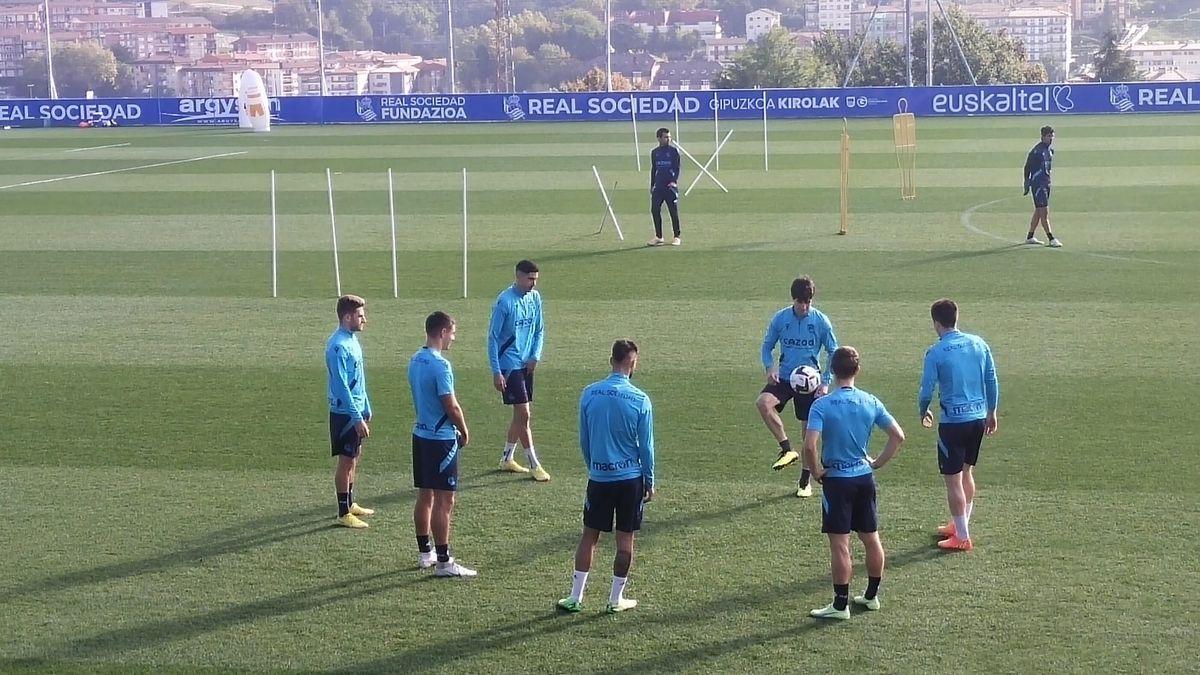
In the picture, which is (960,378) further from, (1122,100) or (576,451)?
(1122,100)

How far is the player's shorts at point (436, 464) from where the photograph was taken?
9680 mm

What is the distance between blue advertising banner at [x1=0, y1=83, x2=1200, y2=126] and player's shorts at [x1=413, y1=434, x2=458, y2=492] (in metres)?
43.3

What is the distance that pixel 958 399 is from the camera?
9883mm

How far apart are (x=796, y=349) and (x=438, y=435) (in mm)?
3171

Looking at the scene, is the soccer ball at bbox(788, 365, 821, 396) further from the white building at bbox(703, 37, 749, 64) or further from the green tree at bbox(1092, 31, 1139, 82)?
the white building at bbox(703, 37, 749, 64)

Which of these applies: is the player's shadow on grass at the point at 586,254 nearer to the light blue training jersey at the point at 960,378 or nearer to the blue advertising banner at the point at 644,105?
the light blue training jersey at the point at 960,378

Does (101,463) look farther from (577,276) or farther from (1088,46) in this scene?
(1088,46)

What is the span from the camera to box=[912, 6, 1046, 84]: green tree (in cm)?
7544

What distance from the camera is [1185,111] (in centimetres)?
5550

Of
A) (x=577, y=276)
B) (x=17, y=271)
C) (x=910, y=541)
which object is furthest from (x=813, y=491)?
(x=17, y=271)

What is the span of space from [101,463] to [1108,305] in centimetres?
1265

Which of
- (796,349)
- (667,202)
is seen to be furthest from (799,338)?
(667,202)

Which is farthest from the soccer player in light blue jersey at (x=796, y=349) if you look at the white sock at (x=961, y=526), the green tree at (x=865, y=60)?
the green tree at (x=865, y=60)

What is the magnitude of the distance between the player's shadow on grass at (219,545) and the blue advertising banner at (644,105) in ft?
139
